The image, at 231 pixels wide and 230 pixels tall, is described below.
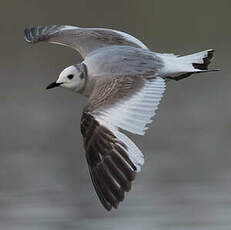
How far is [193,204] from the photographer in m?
7.94

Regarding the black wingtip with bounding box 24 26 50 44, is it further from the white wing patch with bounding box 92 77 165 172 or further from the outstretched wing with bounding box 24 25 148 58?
the white wing patch with bounding box 92 77 165 172

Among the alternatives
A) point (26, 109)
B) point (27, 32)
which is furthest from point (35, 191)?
point (26, 109)

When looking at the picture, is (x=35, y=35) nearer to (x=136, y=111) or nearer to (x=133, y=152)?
(x=136, y=111)

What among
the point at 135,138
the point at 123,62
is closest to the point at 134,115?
the point at 123,62

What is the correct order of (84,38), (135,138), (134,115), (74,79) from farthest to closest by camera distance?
(135,138)
(84,38)
(74,79)
(134,115)

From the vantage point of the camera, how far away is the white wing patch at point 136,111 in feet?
20.7

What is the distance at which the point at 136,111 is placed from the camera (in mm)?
6422

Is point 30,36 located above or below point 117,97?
below

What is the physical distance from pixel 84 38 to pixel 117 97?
1.04m

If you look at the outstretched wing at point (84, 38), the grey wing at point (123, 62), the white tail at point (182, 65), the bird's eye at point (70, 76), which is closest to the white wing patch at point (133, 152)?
the grey wing at point (123, 62)

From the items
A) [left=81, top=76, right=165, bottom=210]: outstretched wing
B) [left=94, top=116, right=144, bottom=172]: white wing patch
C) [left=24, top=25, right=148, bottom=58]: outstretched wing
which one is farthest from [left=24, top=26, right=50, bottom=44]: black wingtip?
[left=94, top=116, right=144, bottom=172]: white wing patch

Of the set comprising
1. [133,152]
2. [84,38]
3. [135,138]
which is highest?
[133,152]

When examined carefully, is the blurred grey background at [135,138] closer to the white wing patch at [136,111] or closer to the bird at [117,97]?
the bird at [117,97]

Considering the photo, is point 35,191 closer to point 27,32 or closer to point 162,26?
point 27,32
